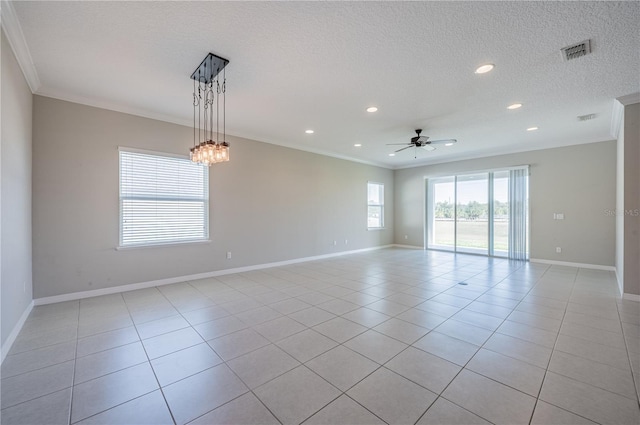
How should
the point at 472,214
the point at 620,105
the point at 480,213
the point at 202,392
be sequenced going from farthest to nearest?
1. the point at 472,214
2. the point at 480,213
3. the point at 620,105
4. the point at 202,392

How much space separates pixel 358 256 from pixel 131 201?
547 cm

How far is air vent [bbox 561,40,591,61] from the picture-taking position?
8.52 feet

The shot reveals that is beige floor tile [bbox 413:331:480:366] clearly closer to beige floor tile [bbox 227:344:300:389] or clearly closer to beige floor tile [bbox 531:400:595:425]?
beige floor tile [bbox 531:400:595:425]

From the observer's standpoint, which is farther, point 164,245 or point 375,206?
point 375,206

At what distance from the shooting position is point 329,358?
2361mm

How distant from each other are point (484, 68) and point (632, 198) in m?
3.08

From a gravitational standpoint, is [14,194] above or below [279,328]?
above

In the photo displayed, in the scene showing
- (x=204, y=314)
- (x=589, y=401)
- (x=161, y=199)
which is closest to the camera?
(x=589, y=401)

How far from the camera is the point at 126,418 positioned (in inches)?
66.0

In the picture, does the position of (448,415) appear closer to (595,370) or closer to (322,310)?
(595,370)

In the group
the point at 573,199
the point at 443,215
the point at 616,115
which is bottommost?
the point at 443,215

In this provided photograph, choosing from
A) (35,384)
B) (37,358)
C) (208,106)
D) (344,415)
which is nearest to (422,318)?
(344,415)

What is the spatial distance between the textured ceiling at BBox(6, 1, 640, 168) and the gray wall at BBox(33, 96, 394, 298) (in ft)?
1.37

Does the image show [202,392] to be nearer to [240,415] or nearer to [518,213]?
[240,415]
